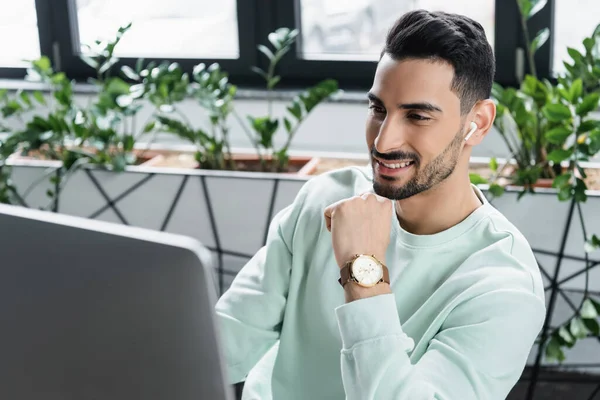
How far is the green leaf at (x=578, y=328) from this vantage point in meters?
2.29

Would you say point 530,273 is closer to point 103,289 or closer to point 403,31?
point 403,31

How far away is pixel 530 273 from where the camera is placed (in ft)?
4.13

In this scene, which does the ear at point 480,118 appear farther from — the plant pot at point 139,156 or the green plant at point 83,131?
the plant pot at point 139,156

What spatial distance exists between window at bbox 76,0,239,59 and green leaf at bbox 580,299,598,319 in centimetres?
160

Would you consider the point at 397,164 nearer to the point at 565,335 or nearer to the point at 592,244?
the point at 592,244

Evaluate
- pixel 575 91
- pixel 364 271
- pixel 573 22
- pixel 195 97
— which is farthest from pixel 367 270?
pixel 573 22

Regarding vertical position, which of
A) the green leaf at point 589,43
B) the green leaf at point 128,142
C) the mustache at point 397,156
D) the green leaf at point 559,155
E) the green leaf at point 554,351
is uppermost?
the green leaf at point 589,43

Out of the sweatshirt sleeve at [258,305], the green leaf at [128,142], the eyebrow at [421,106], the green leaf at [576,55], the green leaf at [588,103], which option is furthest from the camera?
the green leaf at [128,142]

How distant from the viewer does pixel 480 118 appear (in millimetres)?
1354

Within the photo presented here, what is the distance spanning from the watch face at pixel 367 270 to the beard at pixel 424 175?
131 mm

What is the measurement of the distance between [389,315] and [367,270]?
0.08 m

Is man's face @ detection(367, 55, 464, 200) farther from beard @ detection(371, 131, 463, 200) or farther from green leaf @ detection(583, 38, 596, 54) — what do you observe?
green leaf @ detection(583, 38, 596, 54)

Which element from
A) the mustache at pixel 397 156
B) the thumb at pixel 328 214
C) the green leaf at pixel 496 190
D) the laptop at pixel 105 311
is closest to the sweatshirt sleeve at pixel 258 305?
the thumb at pixel 328 214

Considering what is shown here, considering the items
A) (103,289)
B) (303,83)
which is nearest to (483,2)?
(303,83)
